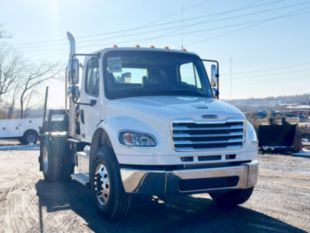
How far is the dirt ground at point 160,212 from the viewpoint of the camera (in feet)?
18.5

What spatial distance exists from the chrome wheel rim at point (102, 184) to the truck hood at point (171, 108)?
2.86 ft

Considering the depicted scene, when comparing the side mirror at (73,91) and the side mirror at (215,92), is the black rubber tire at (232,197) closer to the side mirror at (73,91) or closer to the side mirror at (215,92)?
the side mirror at (215,92)

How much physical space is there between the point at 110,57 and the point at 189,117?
211 cm

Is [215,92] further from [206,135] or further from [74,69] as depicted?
[74,69]

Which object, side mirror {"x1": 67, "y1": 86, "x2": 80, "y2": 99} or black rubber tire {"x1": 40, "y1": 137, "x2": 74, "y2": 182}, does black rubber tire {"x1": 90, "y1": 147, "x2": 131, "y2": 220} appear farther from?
black rubber tire {"x1": 40, "y1": 137, "x2": 74, "y2": 182}

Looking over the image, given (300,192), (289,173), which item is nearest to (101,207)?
(300,192)

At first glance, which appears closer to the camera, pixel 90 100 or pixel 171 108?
pixel 171 108

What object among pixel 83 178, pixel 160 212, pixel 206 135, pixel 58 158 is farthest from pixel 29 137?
pixel 206 135

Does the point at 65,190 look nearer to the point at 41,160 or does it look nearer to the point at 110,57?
the point at 41,160

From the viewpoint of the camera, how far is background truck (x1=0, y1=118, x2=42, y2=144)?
25297 millimetres

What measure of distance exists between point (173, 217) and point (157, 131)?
1.51m

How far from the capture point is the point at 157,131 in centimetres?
546

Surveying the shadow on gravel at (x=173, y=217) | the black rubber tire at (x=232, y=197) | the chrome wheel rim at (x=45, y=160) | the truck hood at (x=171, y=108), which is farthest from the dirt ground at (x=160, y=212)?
the truck hood at (x=171, y=108)

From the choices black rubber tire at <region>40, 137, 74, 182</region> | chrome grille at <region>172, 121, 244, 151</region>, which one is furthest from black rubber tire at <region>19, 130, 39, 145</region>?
chrome grille at <region>172, 121, 244, 151</region>
